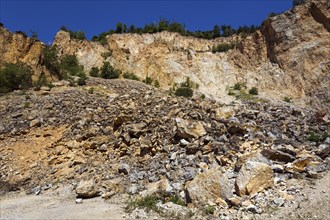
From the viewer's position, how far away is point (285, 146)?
9.30 metres

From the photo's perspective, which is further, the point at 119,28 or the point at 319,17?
the point at 119,28

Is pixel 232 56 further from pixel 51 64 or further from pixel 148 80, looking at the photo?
pixel 51 64

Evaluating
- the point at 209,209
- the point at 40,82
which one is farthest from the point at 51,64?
the point at 209,209

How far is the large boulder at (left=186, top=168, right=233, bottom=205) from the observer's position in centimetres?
733

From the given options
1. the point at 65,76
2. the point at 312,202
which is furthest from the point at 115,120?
the point at 65,76

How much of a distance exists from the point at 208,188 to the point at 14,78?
12.8m

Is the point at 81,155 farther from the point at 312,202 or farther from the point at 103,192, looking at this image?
the point at 312,202

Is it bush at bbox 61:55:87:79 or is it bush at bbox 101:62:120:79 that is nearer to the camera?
bush at bbox 61:55:87:79

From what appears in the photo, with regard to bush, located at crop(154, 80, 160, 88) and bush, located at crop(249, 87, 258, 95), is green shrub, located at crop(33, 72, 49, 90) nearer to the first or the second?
bush, located at crop(154, 80, 160, 88)

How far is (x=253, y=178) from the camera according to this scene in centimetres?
766

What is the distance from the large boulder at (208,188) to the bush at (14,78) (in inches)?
475

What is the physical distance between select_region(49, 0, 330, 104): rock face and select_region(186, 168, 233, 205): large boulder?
992cm

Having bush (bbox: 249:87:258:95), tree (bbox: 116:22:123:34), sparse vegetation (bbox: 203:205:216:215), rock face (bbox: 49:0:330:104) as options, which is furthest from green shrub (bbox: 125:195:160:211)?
tree (bbox: 116:22:123:34)

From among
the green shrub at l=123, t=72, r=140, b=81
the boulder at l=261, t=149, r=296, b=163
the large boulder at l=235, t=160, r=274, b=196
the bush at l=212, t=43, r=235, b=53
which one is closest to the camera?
the large boulder at l=235, t=160, r=274, b=196
